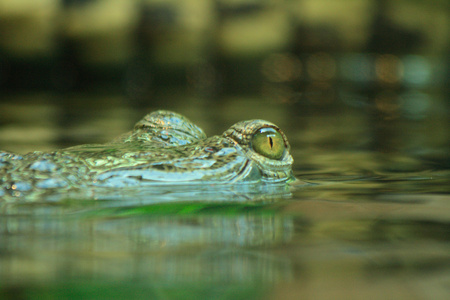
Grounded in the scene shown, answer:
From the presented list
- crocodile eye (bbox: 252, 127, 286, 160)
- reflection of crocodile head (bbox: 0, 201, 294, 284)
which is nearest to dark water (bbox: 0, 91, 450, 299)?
reflection of crocodile head (bbox: 0, 201, 294, 284)

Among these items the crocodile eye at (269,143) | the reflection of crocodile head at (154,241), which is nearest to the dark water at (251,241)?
the reflection of crocodile head at (154,241)

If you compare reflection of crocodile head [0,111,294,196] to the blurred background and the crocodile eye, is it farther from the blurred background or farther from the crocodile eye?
the blurred background

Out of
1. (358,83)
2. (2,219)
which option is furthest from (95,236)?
(358,83)

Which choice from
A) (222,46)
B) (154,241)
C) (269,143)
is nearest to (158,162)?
(269,143)

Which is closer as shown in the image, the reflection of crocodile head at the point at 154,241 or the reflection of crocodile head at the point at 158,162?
the reflection of crocodile head at the point at 154,241

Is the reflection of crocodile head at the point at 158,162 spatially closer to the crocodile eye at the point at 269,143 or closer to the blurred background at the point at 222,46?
the crocodile eye at the point at 269,143

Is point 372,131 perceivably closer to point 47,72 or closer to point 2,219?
point 2,219

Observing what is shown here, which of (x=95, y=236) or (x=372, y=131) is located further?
(x=372, y=131)
